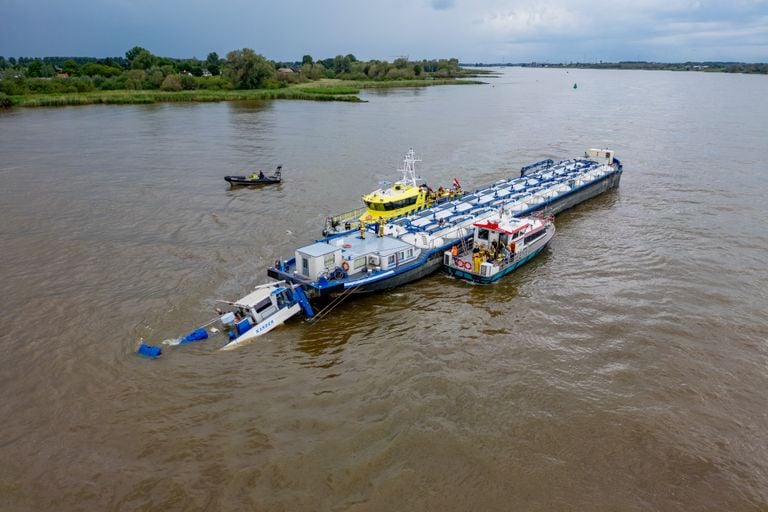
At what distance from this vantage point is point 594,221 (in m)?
35.6

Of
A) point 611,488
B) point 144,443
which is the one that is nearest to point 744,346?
point 611,488

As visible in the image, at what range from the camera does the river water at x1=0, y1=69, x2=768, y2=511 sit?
1317cm

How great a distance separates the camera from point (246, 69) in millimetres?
116062

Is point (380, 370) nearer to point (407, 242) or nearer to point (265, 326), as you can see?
point (265, 326)

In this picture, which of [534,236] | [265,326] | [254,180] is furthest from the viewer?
[254,180]

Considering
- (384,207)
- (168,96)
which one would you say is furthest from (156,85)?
(384,207)

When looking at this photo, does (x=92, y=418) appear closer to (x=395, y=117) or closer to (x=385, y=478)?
(x=385, y=478)

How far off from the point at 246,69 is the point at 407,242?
348ft

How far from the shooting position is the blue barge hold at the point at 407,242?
72.7ft

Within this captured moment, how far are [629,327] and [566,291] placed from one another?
3.93 meters

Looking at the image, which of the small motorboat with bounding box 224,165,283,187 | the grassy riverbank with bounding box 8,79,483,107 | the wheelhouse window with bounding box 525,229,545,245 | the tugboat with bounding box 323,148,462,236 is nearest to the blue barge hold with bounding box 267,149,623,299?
the tugboat with bounding box 323,148,462,236

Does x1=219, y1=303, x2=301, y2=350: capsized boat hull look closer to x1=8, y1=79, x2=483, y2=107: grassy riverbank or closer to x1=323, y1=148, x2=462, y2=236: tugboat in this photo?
x1=323, y1=148, x2=462, y2=236: tugboat

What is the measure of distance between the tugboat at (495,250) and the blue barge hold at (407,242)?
80 centimetres

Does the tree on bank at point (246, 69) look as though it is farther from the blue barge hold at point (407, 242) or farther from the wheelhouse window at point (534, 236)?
the wheelhouse window at point (534, 236)
